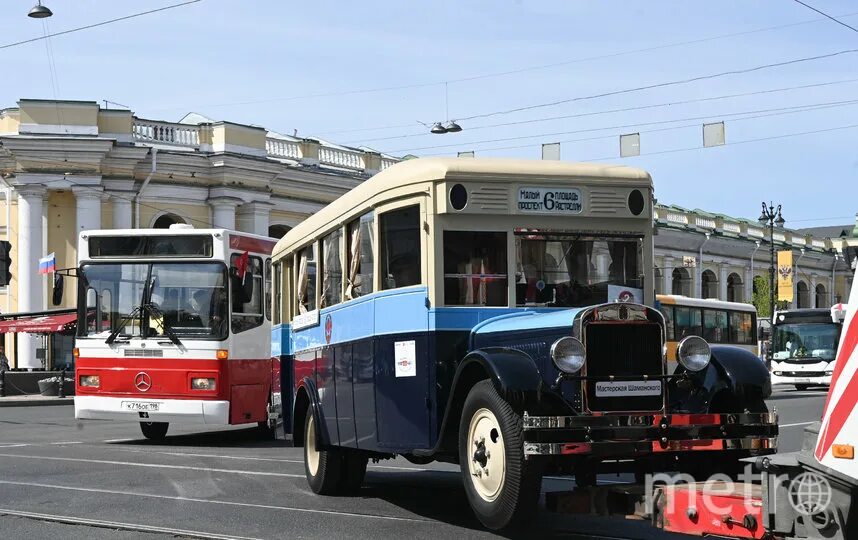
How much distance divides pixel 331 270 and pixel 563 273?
110 inches

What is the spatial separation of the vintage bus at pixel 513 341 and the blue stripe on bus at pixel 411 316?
0.04 feet

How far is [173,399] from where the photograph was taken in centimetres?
1823

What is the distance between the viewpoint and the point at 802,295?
288 feet

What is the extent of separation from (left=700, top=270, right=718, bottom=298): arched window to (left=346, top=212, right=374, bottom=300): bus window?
223 feet

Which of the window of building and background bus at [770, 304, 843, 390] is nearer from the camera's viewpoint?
the window of building

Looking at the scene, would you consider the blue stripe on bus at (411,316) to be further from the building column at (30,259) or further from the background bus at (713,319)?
the building column at (30,259)

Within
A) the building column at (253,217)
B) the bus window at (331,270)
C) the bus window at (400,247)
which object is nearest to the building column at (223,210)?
the building column at (253,217)

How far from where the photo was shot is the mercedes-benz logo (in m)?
18.2

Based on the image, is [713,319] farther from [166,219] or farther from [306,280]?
[306,280]

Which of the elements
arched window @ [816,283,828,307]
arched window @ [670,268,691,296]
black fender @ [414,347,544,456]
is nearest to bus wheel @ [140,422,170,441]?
black fender @ [414,347,544,456]

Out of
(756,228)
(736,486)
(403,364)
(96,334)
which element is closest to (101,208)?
(96,334)

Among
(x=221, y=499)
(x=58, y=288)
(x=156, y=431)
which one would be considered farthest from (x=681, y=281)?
(x=221, y=499)

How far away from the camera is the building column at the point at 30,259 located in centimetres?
4397

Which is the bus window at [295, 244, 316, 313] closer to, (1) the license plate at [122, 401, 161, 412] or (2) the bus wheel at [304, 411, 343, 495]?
(2) the bus wheel at [304, 411, 343, 495]
